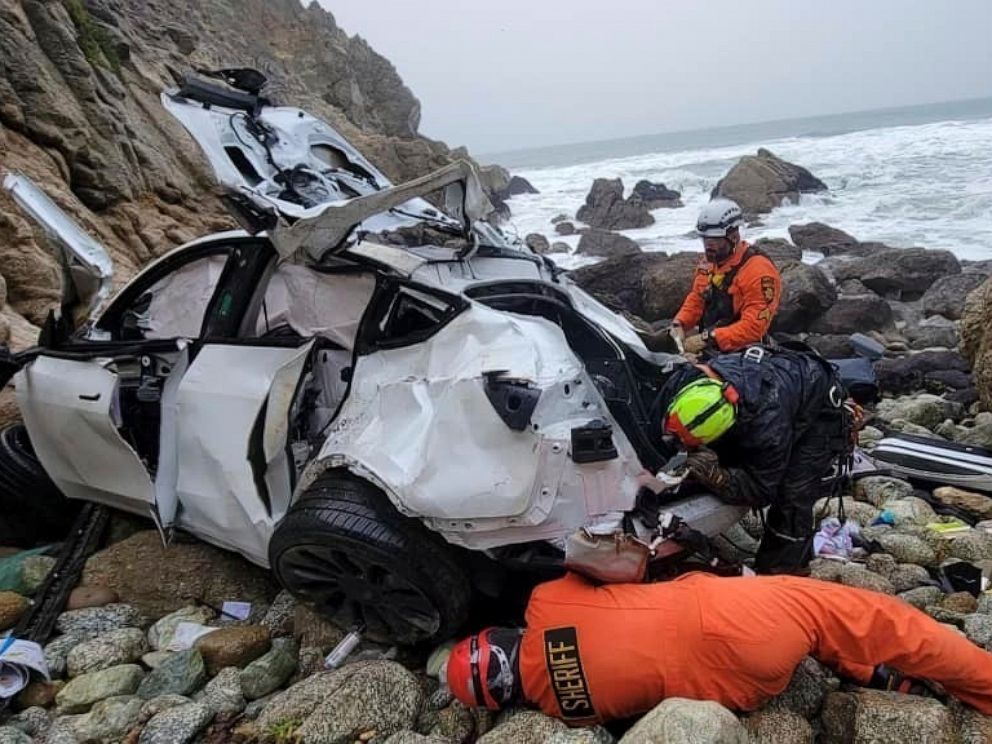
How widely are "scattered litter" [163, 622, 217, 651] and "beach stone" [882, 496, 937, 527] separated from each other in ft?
11.7

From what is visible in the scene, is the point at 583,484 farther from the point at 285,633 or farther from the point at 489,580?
the point at 285,633

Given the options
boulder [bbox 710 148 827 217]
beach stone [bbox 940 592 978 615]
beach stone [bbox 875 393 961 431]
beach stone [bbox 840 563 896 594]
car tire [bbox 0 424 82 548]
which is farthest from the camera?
boulder [bbox 710 148 827 217]

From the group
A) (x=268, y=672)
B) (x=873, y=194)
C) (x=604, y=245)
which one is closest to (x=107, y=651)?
(x=268, y=672)

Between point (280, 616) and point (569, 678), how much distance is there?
5.41ft

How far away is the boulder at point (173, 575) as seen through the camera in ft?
12.6

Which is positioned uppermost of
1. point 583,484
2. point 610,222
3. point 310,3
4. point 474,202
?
point 310,3

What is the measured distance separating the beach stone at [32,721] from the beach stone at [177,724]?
46 centimetres

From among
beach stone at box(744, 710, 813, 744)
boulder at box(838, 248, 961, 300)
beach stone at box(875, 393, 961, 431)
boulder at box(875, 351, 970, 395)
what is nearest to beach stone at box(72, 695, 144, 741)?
beach stone at box(744, 710, 813, 744)

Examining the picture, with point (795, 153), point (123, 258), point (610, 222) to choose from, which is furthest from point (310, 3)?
point (123, 258)

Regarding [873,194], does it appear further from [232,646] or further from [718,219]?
[232,646]

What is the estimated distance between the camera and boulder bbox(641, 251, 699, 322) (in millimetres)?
12750

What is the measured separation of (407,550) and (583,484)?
0.69m

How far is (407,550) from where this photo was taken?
294cm

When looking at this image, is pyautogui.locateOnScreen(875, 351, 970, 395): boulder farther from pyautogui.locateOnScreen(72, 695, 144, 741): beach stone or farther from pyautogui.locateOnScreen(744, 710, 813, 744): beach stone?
pyautogui.locateOnScreen(72, 695, 144, 741): beach stone
